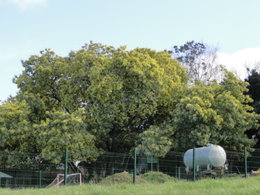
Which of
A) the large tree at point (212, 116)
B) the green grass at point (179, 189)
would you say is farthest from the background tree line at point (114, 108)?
the green grass at point (179, 189)

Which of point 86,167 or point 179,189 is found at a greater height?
point 179,189

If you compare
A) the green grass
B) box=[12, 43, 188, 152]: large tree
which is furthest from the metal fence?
the green grass

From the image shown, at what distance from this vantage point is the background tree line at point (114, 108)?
2114 centimetres

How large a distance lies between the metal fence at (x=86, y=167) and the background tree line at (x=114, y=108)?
691 millimetres

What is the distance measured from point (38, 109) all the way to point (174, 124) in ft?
26.3

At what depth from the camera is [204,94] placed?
73.2 feet

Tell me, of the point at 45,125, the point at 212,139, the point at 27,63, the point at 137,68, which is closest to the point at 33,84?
the point at 27,63

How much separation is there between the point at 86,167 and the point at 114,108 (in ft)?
14.5

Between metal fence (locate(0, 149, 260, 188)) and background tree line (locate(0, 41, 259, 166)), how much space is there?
2.27 ft

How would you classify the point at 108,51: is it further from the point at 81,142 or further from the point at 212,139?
the point at 212,139

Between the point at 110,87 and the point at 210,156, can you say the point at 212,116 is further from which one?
the point at 110,87

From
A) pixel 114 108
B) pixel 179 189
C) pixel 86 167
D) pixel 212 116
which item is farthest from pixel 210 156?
pixel 179 189

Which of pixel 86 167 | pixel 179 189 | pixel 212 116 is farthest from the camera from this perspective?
pixel 86 167

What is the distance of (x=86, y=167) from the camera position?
23781 millimetres
